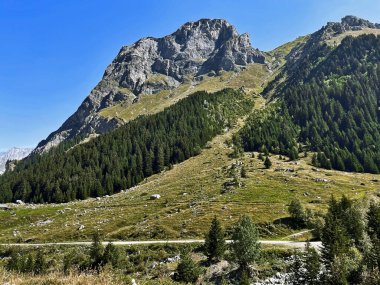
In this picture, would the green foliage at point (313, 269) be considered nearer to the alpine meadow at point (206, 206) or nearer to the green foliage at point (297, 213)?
the alpine meadow at point (206, 206)

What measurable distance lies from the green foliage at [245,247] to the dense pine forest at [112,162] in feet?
329

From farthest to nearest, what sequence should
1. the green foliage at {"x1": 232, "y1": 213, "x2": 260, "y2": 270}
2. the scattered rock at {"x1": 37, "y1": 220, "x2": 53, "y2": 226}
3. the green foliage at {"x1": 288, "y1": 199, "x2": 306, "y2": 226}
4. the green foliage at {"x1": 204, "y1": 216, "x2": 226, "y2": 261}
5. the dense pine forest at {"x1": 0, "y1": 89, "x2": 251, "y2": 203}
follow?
1. the dense pine forest at {"x1": 0, "y1": 89, "x2": 251, "y2": 203}
2. the scattered rock at {"x1": 37, "y1": 220, "x2": 53, "y2": 226}
3. the green foliage at {"x1": 288, "y1": 199, "x2": 306, "y2": 226}
4. the green foliage at {"x1": 204, "y1": 216, "x2": 226, "y2": 261}
5. the green foliage at {"x1": 232, "y1": 213, "x2": 260, "y2": 270}

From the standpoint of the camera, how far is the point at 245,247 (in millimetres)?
45750

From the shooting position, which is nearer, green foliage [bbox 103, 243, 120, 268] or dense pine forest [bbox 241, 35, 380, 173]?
green foliage [bbox 103, 243, 120, 268]

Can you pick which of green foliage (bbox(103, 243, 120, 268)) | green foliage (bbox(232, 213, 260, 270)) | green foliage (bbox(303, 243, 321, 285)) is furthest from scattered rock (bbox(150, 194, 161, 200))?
green foliage (bbox(303, 243, 321, 285))

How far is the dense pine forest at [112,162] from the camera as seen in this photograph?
141 meters

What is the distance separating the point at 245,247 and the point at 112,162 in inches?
4782

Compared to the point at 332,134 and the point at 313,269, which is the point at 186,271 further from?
the point at 332,134

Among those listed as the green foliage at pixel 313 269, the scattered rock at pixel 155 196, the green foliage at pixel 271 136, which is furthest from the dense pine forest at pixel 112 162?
the green foliage at pixel 313 269

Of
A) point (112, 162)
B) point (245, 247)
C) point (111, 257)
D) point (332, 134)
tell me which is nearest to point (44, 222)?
point (111, 257)

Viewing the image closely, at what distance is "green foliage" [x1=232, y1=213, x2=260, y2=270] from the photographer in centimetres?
4538

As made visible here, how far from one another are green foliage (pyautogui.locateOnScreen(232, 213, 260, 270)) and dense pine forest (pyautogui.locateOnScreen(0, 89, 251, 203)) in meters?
100

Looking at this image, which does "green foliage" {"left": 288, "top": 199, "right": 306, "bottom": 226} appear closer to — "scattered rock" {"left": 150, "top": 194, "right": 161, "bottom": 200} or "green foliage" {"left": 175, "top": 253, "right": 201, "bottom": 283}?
"green foliage" {"left": 175, "top": 253, "right": 201, "bottom": 283}

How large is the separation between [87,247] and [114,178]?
80124 mm
